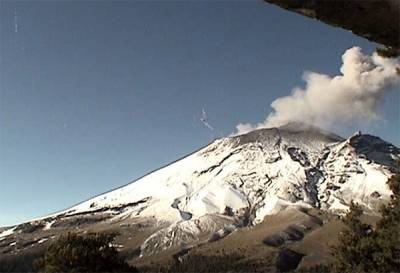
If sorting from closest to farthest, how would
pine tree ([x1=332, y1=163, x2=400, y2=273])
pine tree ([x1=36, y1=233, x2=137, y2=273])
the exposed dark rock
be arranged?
the exposed dark rock → pine tree ([x1=36, y1=233, x2=137, y2=273]) → pine tree ([x1=332, y1=163, x2=400, y2=273])

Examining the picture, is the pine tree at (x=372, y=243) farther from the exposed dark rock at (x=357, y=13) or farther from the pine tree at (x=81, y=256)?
the exposed dark rock at (x=357, y=13)

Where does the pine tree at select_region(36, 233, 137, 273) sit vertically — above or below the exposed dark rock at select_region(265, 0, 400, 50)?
below

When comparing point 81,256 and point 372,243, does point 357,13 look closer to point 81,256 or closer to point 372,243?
point 81,256

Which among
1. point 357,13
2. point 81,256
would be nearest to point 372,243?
point 81,256

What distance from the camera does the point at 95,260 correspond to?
25578 mm

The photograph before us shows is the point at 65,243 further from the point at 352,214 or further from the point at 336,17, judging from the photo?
the point at 336,17

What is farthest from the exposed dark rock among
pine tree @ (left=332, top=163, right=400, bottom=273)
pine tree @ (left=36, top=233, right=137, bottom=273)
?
pine tree @ (left=332, top=163, right=400, bottom=273)

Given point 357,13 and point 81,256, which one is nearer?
point 357,13

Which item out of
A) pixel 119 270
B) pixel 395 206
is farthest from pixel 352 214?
pixel 119 270

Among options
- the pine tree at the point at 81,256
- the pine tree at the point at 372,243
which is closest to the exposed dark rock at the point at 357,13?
the pine tree at the point at 81,256

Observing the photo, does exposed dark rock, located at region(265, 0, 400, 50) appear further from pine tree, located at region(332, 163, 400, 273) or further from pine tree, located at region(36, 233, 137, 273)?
pine tree, located at region(332, 163, 400, 273)

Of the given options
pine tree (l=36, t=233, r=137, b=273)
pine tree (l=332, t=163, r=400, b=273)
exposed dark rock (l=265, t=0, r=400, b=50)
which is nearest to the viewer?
exposed dark rock (l=265, t=0, r=400, b=50)

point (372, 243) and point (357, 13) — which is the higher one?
point (357, 13)

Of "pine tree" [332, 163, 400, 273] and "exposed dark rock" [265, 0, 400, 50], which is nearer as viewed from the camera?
"exposed dark rock" [265, 0, 400, 50]
